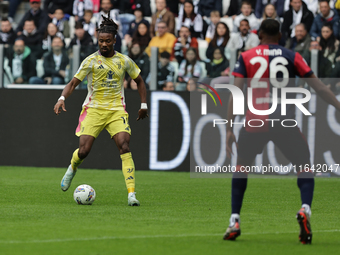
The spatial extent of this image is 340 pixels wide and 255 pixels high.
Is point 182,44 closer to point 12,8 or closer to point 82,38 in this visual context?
point 82,38

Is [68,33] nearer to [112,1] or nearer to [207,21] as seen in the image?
[112,1]

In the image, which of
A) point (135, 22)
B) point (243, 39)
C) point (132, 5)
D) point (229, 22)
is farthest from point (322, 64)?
point (132, 5)

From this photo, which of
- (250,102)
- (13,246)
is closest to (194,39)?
(250,102)

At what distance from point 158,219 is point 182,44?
8.37 m

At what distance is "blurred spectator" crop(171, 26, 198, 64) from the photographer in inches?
575

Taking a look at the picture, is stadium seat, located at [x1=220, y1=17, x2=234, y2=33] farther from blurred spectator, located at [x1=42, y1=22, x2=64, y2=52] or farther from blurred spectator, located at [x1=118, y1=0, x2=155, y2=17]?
blurred spectator, located at [x1=42, y1=22, x2=64, y2=52]

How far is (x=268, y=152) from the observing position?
14.2 metres

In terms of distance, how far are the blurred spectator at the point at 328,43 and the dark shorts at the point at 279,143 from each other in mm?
8189

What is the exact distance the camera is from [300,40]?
15.0 meters

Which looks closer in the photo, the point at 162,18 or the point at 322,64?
the point at 322,64

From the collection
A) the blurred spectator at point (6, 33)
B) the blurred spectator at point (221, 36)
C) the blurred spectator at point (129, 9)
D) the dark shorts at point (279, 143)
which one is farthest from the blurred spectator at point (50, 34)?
the dark shorts at point (279, 143)

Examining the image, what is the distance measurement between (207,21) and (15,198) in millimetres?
9317

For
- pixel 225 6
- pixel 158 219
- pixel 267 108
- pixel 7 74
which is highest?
pixel 225 6

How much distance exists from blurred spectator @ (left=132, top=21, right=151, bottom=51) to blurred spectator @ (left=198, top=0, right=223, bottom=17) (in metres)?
2.17
